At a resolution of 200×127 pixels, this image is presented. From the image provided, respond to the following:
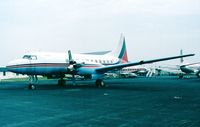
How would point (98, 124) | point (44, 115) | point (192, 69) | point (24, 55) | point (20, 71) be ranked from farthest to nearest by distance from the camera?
point (192, 69) < point (24, 55) < point (20, 71) < point (44, 115) < point (98, 124)

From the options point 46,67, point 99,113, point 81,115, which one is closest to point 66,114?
point 81,115

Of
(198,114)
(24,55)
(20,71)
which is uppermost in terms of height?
(24,55)

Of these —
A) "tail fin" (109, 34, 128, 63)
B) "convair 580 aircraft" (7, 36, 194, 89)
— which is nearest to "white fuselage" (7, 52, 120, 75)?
"convair 580 aircraft" (7, 36, 194, 89)

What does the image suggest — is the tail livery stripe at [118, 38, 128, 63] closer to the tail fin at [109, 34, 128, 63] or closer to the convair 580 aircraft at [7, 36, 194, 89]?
the tail fin at [109, 34, 128, 63]

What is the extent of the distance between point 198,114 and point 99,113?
12.2 ft

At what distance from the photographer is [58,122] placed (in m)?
8.46

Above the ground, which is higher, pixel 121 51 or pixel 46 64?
pixel 121 51

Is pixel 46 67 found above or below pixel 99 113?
above

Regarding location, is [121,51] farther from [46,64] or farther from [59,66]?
[46,64]

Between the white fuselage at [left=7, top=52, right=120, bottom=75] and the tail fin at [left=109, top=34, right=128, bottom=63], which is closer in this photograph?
the white fuselage at [left=7, top=52, right=120, bottom=75]

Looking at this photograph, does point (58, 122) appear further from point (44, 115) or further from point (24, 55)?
point (24, 55)

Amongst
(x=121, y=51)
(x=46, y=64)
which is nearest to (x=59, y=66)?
(x=46, y=64)

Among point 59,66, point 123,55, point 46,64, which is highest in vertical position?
point 123,55

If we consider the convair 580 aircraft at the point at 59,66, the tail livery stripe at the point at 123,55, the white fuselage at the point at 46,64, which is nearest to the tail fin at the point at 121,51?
the tail livery stripe at the point at 123,55
